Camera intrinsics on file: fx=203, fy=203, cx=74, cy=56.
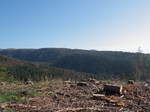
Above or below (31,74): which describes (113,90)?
above

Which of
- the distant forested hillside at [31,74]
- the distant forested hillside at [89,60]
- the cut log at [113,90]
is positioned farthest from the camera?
the distant forested hillside at [89,60]

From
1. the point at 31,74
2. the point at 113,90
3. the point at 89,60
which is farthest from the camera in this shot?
the point at 89,60

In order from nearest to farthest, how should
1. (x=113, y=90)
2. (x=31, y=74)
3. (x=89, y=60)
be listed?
(x=113, y=90), (x=31, y=74), (x=89, y=60)

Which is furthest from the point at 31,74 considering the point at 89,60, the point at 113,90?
the point at 89,60

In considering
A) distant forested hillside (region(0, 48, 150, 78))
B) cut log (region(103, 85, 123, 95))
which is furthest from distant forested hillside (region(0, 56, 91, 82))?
distant forested hillside (region(0, 48, 150, 78))

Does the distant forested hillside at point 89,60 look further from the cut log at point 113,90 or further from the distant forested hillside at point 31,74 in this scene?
the cut log at point 113,90

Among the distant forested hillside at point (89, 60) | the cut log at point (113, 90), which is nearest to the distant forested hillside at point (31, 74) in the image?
the cut log at point (113, 90)

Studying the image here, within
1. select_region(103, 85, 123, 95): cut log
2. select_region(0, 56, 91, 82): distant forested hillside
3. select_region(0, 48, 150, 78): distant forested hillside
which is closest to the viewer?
select_region(103, 85, 123, 95): cut log

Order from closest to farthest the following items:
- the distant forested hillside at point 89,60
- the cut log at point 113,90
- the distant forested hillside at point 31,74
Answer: the cut log at point 113,90 < the distant forested hillside at point 31,74 < the distant forested hillside at point 89,60

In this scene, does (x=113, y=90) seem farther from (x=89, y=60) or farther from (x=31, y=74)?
(x=89, y=60)

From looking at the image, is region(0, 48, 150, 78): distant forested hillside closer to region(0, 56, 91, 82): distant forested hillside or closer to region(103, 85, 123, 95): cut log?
region(0, 56, 91, 82): distant forested hillside

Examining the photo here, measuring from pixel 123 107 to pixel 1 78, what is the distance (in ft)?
29.6

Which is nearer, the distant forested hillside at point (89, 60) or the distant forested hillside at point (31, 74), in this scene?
the distant forested hillside at point (31, 74)

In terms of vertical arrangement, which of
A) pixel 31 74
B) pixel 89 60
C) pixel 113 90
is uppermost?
pixel 113 90
